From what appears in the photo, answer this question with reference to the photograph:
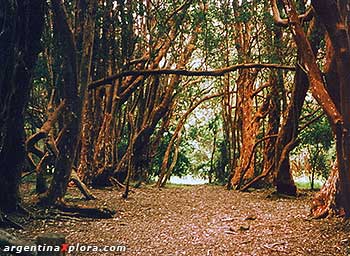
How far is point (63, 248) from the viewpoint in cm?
296

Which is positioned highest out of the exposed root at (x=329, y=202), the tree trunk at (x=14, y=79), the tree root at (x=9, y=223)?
the tree trunk at (x=14, y=79)

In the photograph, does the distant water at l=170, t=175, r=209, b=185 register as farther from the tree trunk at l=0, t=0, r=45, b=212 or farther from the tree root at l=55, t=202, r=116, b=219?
the tree trunk at l=0, t=0, r=45, b=212

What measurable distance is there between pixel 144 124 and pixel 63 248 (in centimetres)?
813

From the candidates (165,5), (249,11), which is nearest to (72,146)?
(165,5)

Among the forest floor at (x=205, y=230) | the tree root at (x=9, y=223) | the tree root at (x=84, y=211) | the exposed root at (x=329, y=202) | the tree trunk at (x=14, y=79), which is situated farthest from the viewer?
the tree root at (x=84, y=211)

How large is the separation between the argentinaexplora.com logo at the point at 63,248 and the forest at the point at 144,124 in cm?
1

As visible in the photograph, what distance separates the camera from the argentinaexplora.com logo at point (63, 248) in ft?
9.36

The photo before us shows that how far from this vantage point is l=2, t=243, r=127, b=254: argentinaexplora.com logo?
2854 mm

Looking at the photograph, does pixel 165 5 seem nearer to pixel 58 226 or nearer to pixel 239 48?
pixel 239 48

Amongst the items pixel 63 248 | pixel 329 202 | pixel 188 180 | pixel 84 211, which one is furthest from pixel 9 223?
pixel 188 180

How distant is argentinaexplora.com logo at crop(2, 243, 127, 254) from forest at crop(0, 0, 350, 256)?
0.04 ft

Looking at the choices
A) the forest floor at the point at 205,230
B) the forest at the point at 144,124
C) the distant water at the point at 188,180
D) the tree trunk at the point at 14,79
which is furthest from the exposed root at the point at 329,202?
the distant water at the point at 188,180

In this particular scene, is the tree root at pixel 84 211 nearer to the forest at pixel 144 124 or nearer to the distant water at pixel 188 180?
the forest at pixel 144 124

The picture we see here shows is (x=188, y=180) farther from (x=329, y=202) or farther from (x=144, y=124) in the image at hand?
(x=329, y=202)
